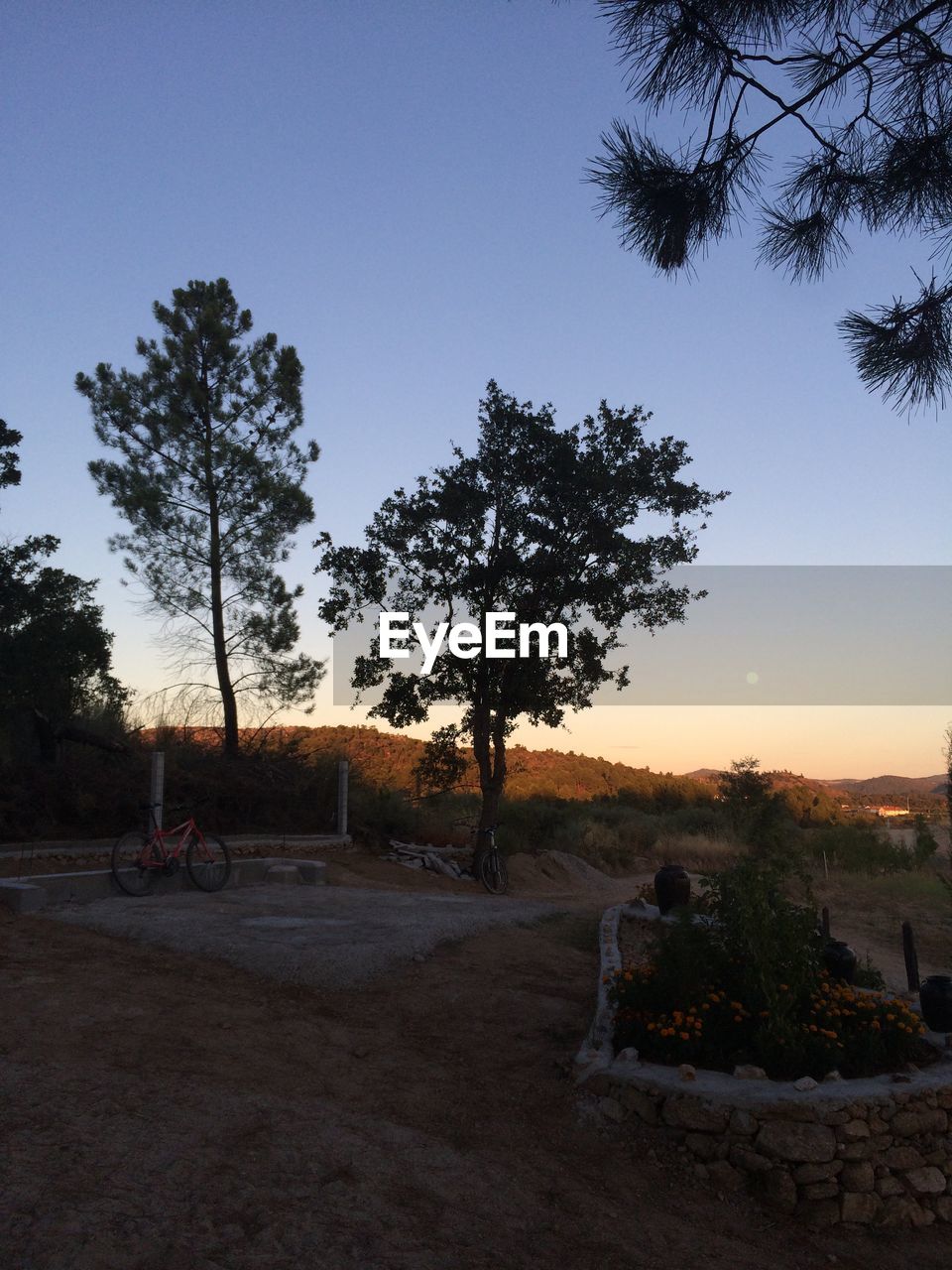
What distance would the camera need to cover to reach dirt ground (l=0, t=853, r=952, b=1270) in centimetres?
411

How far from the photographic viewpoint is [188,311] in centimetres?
2008

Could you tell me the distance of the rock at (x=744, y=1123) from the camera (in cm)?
517

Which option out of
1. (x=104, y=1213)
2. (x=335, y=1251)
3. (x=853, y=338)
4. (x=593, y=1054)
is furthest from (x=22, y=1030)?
(x=853, y=338)

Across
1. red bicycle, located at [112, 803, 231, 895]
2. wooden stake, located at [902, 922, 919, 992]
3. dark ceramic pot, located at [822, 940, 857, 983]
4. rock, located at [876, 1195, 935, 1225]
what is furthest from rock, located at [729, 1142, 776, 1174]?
red bicycle, located at [112, 803, 231, 895]

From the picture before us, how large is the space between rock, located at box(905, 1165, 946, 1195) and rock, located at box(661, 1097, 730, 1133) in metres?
1.04

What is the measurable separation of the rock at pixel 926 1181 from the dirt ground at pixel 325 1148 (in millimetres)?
241

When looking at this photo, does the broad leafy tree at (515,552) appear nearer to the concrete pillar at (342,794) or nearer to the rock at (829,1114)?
the concrete pillar at (342,794)

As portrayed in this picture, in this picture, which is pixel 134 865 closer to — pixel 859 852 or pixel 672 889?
pixel 672 889

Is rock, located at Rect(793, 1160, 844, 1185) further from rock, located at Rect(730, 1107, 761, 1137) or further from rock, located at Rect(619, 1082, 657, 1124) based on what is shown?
rock, located at Rect(619, 1082, 657, 1124)

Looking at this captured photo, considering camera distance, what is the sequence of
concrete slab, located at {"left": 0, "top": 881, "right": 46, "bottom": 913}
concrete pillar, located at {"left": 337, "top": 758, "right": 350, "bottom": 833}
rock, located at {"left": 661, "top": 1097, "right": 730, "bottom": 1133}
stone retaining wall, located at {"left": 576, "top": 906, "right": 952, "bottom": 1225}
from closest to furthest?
stone retaining wall, located at {"left": 576, "top": 906, "right": 952, "bottom": 1225} < rock, located at {"left": 661, "top": 1097, "right": 730, "bottom": 1133} < concrete slab, located at {"left": 0, "top": 881, "right": 46, "bottom": 913} < concrete pillar, located at {"left": 337, "top": 758, "right": 350, "bottom": 833}

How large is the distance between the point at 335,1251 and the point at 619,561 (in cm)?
1618

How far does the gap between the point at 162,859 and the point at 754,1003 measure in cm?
831

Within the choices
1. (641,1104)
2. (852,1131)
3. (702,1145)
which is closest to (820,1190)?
(852,1131)

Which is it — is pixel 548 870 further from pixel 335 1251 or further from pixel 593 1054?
pixel 335 1251
